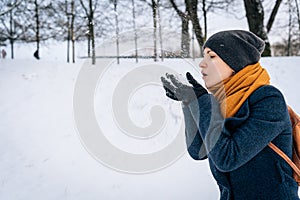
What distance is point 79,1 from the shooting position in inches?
358

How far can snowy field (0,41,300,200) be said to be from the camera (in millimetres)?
3533

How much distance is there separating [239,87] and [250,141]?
21cm

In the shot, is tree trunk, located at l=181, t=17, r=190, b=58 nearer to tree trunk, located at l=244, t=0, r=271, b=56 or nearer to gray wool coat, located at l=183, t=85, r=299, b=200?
gray wool coat, located at l=183, t=85, r=299, b=200

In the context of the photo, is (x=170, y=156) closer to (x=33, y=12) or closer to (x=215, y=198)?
(x=215, y=198)

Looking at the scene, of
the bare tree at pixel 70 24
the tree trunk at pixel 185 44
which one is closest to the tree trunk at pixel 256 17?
the tree trunk at pixel 185 44

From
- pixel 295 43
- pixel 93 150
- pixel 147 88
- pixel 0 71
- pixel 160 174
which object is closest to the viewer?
pixel 160 174

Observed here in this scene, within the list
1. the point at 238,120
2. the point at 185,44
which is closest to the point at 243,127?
the point at 238,120

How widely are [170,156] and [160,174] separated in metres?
0.27

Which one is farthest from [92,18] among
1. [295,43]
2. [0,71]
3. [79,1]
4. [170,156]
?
[295,43]

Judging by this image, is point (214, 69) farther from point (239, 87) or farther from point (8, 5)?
point (8, 5)

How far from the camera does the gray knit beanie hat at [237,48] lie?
3.60 ft

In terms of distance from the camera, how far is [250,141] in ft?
3.24

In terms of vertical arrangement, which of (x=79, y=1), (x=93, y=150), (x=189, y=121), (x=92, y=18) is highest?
(x=79, y=1)

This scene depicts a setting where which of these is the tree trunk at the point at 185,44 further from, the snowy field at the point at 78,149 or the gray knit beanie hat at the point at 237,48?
the gray knit beanie hat at the point at 237,48
